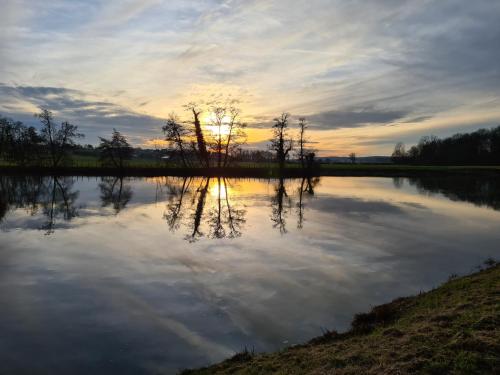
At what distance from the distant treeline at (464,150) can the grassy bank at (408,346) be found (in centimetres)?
10888

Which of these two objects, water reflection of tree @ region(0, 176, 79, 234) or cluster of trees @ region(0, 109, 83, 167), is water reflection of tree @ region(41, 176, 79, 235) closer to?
water reflection of tree @ region(0, 176, 79, 234)

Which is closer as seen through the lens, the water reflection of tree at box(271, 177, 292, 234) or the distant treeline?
the water reflection of tree at box(271, 177, 292, 234)

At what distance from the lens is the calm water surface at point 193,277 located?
6355mm

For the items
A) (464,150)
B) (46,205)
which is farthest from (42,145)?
(464,150)

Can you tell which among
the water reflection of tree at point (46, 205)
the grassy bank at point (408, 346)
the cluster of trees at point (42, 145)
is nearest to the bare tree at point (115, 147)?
the cluster of trees at point (42, 145)

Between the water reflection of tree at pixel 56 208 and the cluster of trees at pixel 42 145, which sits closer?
the water reflection of tree at pixel 56 208

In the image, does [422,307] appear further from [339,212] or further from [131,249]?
[339,212]

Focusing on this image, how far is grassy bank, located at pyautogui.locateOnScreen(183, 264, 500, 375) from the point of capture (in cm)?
433

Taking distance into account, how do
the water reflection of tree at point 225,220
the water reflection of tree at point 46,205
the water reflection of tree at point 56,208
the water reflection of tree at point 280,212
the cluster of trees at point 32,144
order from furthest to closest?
the cluster of trees at point 32,144
the water reflection of tree at point 46,205
the water reflection of tree at point 280,212
the water reflection of tree at point 56,208
the water reflection of tree at point 225,220

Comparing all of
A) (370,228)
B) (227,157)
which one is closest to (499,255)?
(370,228)

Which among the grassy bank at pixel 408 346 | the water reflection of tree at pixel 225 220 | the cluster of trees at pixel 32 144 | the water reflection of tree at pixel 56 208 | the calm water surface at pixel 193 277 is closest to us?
the grassy bank at pixel 408 346

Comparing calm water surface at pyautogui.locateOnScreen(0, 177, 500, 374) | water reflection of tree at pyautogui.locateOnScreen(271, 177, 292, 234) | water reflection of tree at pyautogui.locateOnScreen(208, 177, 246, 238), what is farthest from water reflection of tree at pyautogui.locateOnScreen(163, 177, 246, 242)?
water reflection of tree at pyautogui.locateOnScreen(271, 177, 292, 234)

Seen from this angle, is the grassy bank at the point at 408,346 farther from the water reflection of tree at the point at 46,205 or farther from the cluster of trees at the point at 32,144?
the cluster of trees at the point at 32,144

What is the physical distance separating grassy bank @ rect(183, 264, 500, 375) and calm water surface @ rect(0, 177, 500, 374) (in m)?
0.74
